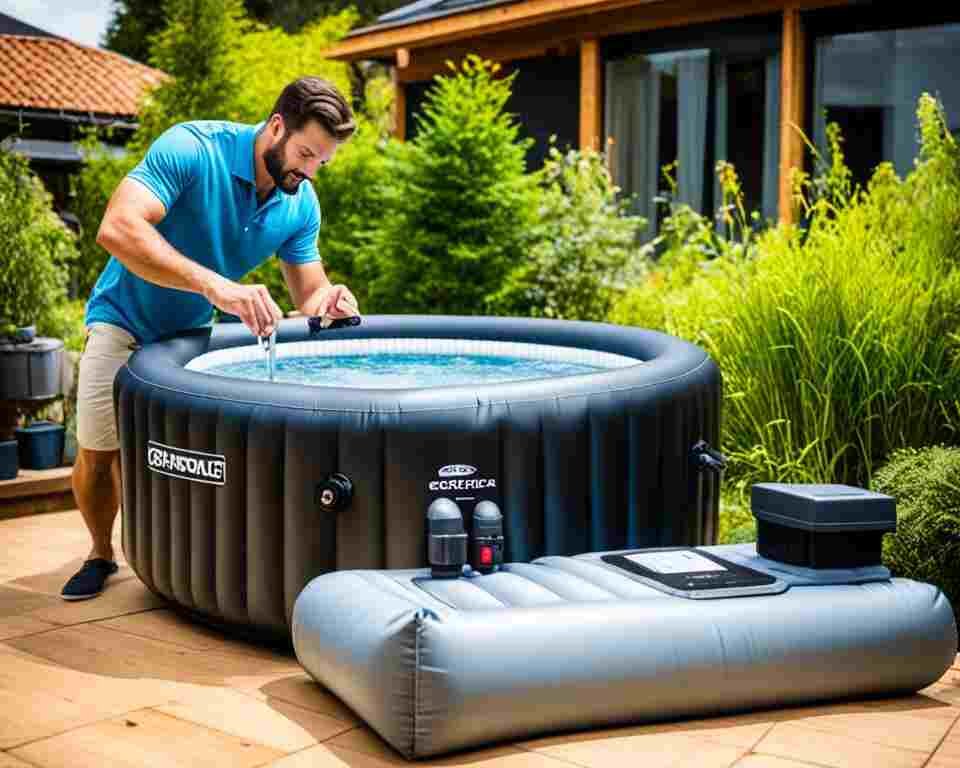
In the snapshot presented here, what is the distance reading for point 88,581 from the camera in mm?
4145

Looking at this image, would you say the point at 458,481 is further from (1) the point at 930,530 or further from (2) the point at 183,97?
(2) the point at 183,97

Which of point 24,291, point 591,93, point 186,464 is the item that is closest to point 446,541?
point 186,464

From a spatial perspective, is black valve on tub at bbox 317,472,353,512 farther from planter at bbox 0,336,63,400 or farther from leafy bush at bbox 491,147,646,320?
leafy bush at bbox 491,147,646,320

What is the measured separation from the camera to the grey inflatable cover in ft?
8.95

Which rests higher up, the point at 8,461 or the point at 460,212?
the point at 460,212

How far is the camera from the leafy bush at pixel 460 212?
→ 8.02m

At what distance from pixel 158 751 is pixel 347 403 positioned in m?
0.99

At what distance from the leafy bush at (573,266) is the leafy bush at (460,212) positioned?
0.43ft

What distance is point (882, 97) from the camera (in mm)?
9914

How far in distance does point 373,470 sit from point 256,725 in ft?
2.33

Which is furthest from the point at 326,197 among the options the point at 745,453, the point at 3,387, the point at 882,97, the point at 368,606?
the point at 368,606

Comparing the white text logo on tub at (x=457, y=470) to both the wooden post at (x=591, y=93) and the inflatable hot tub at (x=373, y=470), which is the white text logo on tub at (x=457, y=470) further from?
the wooden post at (x=591, y=93)

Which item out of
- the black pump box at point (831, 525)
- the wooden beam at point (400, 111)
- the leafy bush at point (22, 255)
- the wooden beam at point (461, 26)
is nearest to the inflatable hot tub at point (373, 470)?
the black pump box at point (831, 525)

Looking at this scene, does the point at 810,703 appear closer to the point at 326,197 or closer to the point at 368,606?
the point at 368,606
